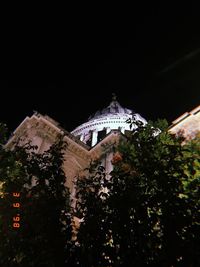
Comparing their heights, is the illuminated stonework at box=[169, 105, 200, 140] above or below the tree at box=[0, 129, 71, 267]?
above

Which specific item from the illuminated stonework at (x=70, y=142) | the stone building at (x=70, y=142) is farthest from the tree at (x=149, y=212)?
the illuminated stonework at (x=70, y=142)

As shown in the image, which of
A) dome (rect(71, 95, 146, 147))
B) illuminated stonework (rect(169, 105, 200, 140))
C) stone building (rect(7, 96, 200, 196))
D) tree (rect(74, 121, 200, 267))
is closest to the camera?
tree (rect(74, 121, 200, 267))

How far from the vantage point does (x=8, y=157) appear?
15.1 meters

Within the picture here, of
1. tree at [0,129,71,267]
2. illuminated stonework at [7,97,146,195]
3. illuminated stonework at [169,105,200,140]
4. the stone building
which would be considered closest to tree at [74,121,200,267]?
tree at [0,129,71,267]

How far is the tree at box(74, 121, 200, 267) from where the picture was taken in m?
9.73

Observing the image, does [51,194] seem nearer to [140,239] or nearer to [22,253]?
[22,253]

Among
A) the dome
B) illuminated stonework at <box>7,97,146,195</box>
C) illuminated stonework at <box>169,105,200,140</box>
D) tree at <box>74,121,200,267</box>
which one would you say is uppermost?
the dome

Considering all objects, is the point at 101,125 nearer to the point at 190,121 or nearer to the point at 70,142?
the point at 70,142

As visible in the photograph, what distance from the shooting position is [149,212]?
11453 mm

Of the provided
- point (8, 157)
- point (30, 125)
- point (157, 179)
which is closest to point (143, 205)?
point (157, 179)

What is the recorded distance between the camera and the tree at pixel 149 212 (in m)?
9.73
